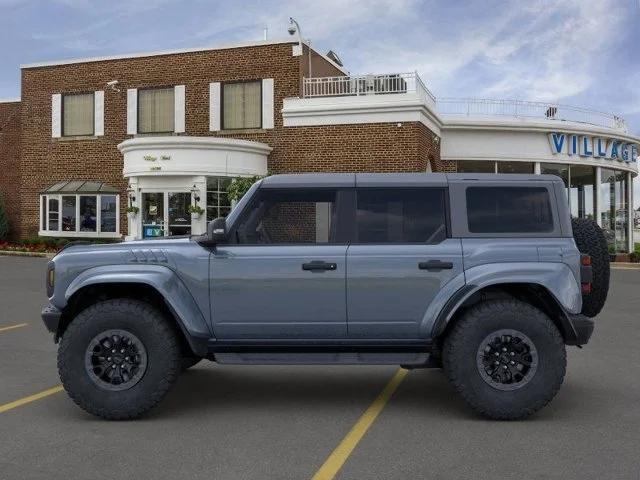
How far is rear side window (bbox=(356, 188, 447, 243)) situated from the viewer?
5887 millimetres

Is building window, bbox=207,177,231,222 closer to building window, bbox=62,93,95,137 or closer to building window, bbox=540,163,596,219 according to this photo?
building window, bbox=62,93,95,137

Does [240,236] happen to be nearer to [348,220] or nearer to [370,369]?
[348,220]

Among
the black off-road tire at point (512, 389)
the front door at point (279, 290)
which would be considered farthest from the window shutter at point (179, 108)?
the black off-road tire at point (512, 389)

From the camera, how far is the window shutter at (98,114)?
29609 mm

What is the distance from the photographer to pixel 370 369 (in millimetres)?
7930

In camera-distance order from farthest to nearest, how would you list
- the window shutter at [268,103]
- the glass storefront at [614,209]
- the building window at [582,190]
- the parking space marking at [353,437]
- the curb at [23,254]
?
the glass storefront at [614,209] → the building window at [582,190] → the curb at [23,254] → the window shutter at [268,103] → the parking space marking at [353,437]

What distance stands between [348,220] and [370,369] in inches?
102

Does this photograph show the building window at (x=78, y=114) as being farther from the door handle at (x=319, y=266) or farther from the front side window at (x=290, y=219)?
the door handle at (x=319, y=266)

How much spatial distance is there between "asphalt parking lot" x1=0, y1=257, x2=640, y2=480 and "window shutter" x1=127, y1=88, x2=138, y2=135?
876 inches

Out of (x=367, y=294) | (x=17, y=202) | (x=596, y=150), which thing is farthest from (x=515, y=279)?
(x=17, y=202)

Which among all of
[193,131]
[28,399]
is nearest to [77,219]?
[193,131]

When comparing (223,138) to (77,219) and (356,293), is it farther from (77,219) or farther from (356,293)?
(356,293)

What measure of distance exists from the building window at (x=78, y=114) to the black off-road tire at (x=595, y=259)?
2684 cm

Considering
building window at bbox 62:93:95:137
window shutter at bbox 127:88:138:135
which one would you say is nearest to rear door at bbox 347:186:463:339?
window shutter at bbox 127:88:138:135
